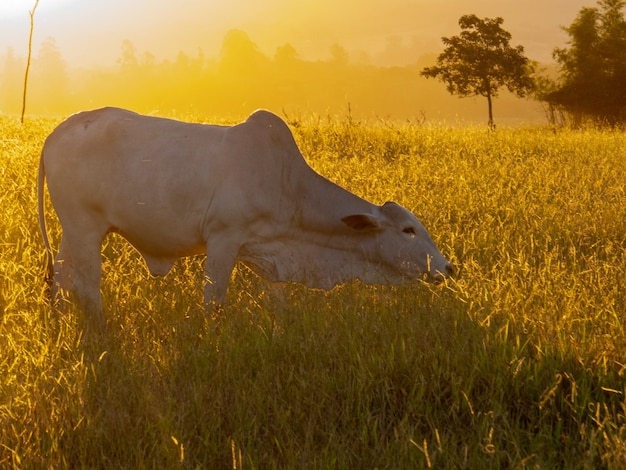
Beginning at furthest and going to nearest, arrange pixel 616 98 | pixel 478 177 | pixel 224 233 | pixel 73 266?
1. pixel 616 98
2. pixel 478 177
3. pixel 73 266
4. pixel 224 233

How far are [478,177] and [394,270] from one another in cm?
568

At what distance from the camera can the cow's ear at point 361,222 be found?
5172mm

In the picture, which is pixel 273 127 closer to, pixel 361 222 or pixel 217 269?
pixel 361 222

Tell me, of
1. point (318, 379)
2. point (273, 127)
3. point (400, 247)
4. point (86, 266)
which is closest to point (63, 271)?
point (86, 266)

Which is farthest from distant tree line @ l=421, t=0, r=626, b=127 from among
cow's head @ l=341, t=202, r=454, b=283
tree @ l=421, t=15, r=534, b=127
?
cow's head @ l=341, t=202, r=454, b=283

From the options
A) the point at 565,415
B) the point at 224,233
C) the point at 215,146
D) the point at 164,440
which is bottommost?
the point at 565,415

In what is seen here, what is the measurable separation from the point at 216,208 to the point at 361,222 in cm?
102

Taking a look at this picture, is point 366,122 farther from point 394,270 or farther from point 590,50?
point 590,50

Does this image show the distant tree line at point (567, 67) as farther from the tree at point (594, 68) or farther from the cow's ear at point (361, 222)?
the cow's ear at point (361, 222)

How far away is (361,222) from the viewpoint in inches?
207

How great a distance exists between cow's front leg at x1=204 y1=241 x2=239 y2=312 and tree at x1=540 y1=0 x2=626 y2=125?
3923cm

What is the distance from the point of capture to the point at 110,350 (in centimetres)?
434

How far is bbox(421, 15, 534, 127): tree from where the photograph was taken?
3981cm

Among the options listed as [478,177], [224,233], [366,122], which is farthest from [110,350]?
[366,122]
